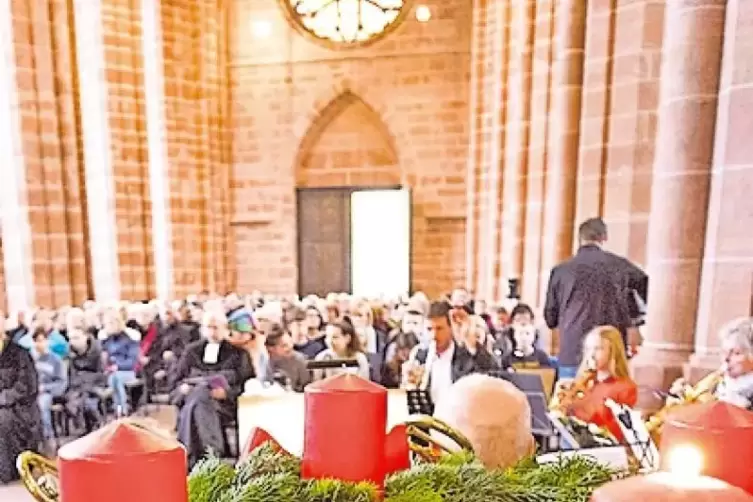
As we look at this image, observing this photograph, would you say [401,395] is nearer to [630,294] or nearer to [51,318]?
[630,294]

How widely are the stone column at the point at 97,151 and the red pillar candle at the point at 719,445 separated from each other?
9728 millimetres

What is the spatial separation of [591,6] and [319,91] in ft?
24.5

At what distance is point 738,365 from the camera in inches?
112

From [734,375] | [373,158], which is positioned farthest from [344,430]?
[373,158]

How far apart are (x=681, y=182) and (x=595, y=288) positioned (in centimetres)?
88

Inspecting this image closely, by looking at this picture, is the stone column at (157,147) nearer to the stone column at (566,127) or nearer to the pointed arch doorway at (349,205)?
the pointed arch doorway at (349,205)

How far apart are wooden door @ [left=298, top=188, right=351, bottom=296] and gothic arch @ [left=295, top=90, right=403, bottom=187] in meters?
0.29

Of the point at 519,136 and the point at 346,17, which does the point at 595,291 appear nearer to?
the point at 519,136

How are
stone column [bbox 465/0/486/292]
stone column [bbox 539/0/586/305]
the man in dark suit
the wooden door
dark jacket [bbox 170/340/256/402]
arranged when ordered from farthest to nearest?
the wooden door, stone column [bbox 465/0/486/292], stone column [bbox 539/0/586/305], dark jacket [bbox 170/340/256/402], the man in dark suit

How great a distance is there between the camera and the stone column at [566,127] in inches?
240

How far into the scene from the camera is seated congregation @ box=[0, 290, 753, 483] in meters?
4.73

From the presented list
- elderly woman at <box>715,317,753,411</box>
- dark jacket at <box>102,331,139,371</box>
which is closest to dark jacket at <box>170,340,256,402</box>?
dark jacket at <box>102,331,139,371</box>

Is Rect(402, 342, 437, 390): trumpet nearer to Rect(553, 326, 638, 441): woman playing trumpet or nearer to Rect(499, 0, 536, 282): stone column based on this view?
Rect(553, 326, 638, 441): woman playing trumpet

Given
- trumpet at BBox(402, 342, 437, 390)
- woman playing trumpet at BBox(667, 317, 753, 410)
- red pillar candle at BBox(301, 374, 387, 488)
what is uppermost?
red pillar candle at BBox(301, 374, 387, 488)
